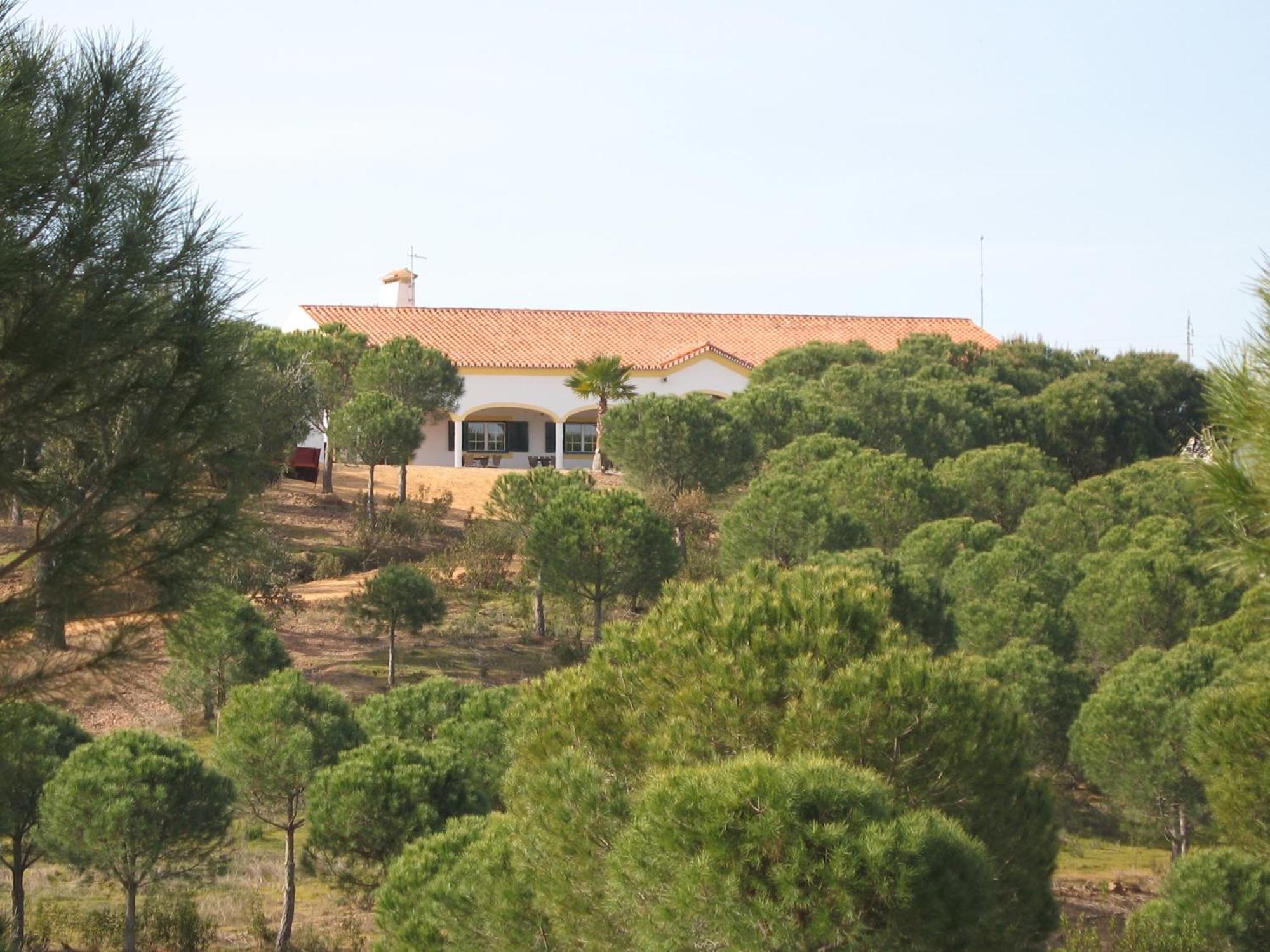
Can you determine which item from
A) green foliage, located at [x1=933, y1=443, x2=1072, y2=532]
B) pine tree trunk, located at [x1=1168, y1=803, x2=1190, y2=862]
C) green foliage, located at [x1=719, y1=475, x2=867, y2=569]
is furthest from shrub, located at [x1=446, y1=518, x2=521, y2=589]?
pine tree trunk, located at [x1=1168, y1=803, x2=1190, y2=862]

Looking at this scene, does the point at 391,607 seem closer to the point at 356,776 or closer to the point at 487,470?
the point at 356,776

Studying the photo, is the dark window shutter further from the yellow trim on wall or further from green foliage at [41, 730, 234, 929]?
green foliage at [41, 730, 234, 929]

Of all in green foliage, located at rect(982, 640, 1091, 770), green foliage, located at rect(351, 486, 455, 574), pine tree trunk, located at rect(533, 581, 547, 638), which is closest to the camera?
green foliage, located at rect(982, 640, 1091, 770)

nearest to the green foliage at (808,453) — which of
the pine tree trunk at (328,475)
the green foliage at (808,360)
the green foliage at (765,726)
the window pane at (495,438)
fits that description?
the green foliage at (808,360)

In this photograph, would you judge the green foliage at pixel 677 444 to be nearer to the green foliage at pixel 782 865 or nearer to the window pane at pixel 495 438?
the window pane at pixel 495 438

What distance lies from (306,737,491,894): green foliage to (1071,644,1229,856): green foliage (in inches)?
377

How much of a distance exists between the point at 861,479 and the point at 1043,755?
8548 millimetres

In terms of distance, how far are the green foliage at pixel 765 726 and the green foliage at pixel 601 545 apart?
14689 millimetres

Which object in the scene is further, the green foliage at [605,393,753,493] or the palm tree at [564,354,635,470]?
the palm tree at [564,354,635,470]

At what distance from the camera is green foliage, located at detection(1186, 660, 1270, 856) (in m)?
15.6

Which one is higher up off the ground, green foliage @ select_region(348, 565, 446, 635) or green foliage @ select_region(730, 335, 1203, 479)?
green foliage @ select_region(730, 335, 1203, 479)

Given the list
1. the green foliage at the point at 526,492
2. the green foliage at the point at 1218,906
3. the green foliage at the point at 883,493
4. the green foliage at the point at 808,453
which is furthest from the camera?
the green foliage at the point at 808,453

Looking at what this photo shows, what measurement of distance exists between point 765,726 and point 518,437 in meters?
41.3

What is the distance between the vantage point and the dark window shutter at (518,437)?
51.8 m
